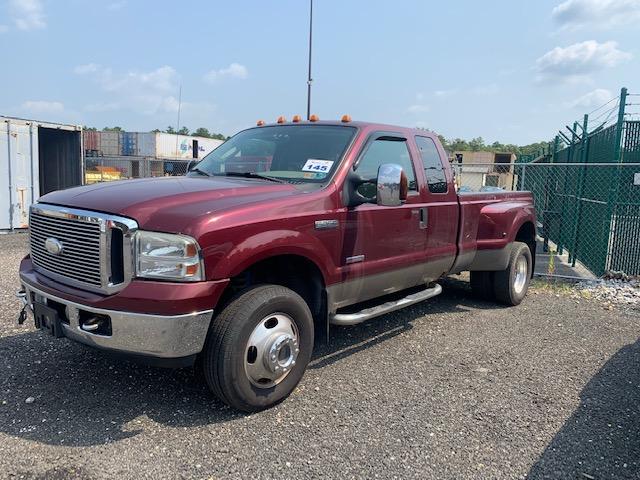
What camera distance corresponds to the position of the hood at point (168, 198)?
3.16 m

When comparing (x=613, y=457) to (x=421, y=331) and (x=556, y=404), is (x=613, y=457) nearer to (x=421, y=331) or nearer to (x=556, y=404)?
(x=556, y=404)

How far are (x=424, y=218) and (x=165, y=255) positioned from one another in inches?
106

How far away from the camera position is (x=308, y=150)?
4.51 meters

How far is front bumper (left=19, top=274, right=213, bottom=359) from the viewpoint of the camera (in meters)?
3.08

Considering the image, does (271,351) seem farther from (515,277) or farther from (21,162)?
(21,162)

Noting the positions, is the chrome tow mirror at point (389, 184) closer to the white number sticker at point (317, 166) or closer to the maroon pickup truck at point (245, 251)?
the maroon pickup truck at point (245, 251)

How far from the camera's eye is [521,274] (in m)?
6.98

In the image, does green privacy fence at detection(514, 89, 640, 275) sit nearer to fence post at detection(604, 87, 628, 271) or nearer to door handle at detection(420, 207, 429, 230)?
fence post at detection(604, 87, 628, 271)

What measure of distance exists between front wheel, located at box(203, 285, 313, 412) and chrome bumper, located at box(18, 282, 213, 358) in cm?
15

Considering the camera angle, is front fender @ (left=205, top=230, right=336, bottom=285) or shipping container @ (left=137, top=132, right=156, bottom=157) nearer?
front fender @ (left=205, top=230, right=336, bottom=285)

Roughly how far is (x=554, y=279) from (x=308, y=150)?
565 cm

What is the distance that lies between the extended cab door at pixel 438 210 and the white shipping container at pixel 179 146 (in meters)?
35.8

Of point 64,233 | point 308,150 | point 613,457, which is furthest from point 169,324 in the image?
point 613,457

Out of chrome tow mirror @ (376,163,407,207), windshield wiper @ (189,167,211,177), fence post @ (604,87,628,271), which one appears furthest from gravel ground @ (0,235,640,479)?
fence post @ (604,87,628,271)
